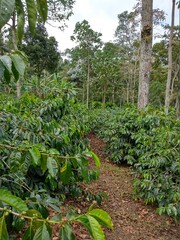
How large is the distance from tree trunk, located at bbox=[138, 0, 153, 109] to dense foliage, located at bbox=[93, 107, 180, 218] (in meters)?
0.70

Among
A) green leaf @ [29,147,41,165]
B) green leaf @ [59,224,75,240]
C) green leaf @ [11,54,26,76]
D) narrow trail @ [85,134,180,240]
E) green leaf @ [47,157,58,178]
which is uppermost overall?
green leaf @ [11,54,26,76]

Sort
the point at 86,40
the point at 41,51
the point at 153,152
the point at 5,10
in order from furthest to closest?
the point at 86,40 → the point at 41,51 → the point at 153,152 → the point at 5,10

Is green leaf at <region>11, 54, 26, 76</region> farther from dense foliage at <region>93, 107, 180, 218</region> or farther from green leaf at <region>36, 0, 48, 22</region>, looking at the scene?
dense foliage at <region>93, 107, 180, 218</region>

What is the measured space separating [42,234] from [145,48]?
5941 millimetres

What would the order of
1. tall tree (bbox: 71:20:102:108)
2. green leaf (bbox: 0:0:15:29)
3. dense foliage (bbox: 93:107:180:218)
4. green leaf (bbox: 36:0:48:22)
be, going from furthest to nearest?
1. tall tree (bbox: 71:20:102:108)
2. dense foliage (bbox: 93:107:180:218)
3. green leaf (bbox: 36:0:48:22)
4. green leaf (bbox: 0:0:15:29)

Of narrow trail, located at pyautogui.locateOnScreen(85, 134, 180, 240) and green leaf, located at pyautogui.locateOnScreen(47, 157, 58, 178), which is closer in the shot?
green leaf, located at pyautogui.locateOnScreen(47, 157, 58, 178)

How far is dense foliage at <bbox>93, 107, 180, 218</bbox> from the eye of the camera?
3.28 meters

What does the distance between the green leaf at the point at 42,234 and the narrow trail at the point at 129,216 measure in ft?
7.50

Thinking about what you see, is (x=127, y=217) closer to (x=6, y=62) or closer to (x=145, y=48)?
(x=6, y=62)

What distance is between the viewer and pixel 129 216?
11.0ft

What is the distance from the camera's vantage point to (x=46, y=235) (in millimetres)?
650

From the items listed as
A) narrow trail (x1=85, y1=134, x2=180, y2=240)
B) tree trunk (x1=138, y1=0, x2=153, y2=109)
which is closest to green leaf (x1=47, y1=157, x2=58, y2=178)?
narrow trail (x1=85, y1=134, x2=180, y2=240)

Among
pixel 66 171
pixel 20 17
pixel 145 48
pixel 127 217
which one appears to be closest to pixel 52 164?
pixel 66 171

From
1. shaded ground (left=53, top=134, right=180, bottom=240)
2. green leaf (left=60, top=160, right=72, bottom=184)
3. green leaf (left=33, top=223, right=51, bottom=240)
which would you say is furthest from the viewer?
shaded ground (left=53, top=134, right=180, bottom=240)
